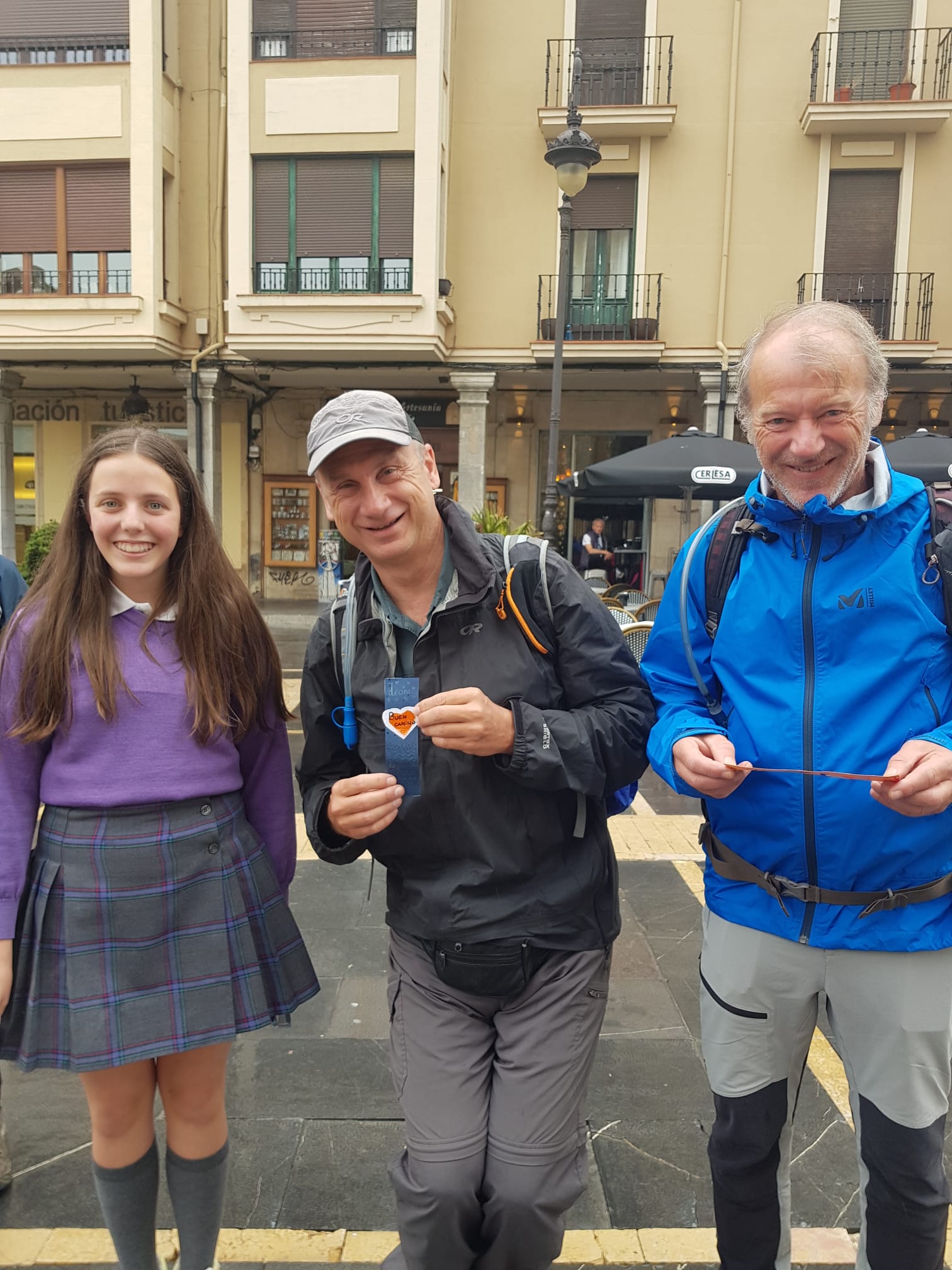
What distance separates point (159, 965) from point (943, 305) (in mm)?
16060

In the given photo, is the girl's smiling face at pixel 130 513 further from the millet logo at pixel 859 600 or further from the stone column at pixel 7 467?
the stone column at pixel 7 467

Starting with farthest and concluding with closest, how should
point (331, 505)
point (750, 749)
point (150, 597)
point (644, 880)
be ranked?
1. point (644, 880)
2. point (150, 597)
3. point (331, 505)
4. point (750, 749)

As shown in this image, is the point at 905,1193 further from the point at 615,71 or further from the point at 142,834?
the point at 615,71

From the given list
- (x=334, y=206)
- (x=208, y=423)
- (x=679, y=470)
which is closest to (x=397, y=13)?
(x=334, y=206)

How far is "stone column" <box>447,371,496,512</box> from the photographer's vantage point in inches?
592

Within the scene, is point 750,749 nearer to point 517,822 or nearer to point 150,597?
point 517,822

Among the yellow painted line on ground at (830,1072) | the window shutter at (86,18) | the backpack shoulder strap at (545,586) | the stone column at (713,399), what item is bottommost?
the yellow painted line on ground at (830,1072)

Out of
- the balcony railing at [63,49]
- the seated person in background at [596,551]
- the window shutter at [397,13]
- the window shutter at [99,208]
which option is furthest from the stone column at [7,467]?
the seated person in background at [596,551]

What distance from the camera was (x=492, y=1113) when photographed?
1.86m

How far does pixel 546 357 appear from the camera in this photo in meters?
14.6

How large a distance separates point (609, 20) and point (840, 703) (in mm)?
15885

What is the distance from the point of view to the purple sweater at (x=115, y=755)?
1.92 m

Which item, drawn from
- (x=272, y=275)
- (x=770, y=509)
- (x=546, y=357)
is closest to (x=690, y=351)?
(x=546, y=357)

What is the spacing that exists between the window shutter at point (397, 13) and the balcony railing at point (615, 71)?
7.25 feet
